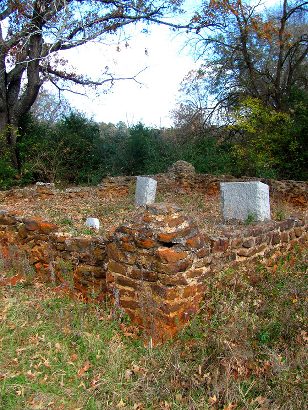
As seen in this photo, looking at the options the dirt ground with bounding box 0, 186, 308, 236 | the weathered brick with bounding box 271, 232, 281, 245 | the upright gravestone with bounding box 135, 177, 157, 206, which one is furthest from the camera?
the upright gravestone with bounding box 135, 177, 157, 206

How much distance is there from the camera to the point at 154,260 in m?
3.56

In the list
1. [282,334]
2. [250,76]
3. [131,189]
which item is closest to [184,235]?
[282,334]

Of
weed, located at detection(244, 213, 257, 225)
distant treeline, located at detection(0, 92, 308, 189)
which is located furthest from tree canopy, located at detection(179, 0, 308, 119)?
weed, located at detection(244, 213, 257, 225)

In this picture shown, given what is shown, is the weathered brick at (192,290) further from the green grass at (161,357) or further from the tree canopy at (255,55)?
the tree canopy at (255,55)

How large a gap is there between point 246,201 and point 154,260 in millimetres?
3956

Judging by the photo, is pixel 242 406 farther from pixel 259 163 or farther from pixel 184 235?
pixel 259 163

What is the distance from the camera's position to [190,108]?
19.6m

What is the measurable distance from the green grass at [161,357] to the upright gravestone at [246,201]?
2.83 m

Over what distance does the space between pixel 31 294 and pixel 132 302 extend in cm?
133

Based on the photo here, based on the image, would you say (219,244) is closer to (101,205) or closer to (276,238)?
(276,238)

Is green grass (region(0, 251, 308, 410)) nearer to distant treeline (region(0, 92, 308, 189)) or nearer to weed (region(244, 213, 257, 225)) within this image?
weed (region(244, 213, 257, 225))

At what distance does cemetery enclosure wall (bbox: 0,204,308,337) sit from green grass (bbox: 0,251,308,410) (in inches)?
8.2

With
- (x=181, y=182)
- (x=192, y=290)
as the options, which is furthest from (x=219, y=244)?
(x=181, y=182)

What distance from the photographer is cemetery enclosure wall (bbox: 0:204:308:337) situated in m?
3.54
